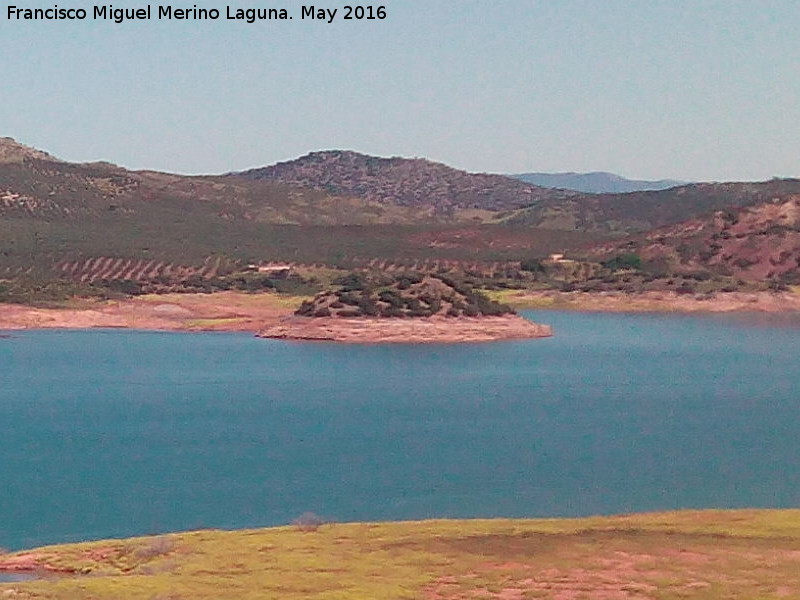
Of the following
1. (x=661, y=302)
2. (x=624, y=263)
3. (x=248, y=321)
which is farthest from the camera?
(x=624, y=263)

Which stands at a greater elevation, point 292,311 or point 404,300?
point 404,300

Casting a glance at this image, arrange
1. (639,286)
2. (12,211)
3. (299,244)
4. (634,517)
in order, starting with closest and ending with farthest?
(634,517) < (639,286) < (299,244) < (12,211)

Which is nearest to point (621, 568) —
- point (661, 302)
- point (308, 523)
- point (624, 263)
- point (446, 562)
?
point (446, 562)

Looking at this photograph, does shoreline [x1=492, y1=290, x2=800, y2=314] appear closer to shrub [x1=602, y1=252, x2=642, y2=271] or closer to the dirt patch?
shrub [x1=602, y1=252, x2=642, y2=271]

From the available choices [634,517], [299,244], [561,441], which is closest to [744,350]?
[561,441]

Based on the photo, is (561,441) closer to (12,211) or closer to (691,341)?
(691,341)

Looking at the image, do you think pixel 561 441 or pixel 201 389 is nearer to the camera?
pixel 561 441

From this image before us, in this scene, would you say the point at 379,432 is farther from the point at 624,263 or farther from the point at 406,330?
the point at 624,263
